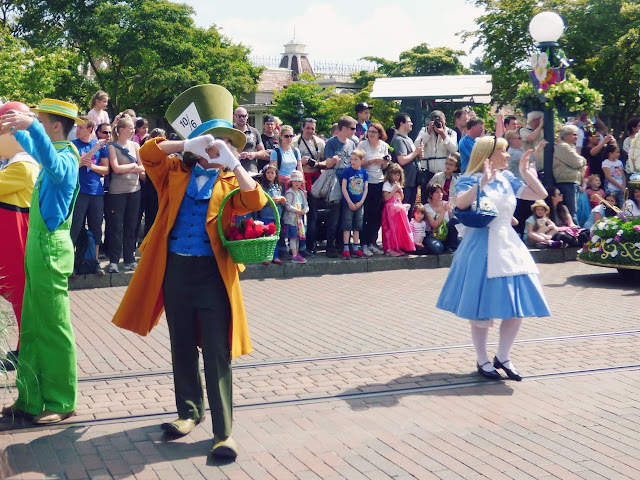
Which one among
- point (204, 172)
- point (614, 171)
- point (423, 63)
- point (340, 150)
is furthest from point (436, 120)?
point (423, 63)

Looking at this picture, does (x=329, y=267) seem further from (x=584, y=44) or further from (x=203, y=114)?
(x=584, y=44)

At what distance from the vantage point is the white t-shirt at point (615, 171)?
1443cm

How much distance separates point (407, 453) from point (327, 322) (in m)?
3.78

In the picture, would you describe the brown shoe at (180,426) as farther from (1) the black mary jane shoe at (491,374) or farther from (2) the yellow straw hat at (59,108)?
(1) the black mary jane shoe at (491,374)

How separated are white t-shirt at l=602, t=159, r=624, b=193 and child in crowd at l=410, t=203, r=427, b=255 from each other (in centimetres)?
382

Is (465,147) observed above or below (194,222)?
above

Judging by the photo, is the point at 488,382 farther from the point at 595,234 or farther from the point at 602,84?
the point at 602,84

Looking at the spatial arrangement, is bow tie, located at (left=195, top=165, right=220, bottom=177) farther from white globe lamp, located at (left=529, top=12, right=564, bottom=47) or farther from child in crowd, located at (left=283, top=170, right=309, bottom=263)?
white globe lamp, located at (left=529, top=12, right=564, bottom=47)

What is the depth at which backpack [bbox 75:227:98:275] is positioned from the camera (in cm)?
1030

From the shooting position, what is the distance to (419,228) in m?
12.8

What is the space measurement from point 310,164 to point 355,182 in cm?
86

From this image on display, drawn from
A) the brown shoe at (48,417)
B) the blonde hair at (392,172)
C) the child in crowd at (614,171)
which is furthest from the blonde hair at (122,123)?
the child in crowd at (614,171)

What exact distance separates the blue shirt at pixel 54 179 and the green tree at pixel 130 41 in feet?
130

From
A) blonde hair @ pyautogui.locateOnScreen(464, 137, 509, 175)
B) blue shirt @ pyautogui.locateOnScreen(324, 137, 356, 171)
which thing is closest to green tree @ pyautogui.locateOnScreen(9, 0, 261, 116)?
blue shirt @ pyautogui.locateOnScreen(324, 137, 356, 171)
